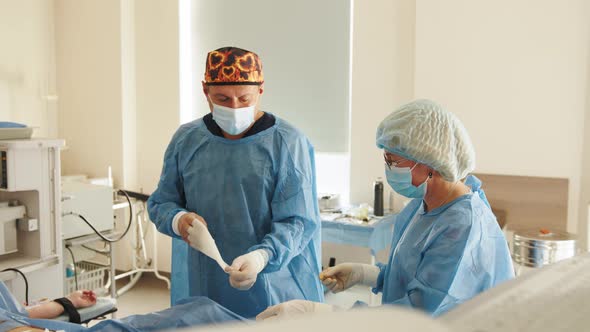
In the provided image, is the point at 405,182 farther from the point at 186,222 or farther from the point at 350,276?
the point at 186,222

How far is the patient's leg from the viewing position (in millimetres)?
1498

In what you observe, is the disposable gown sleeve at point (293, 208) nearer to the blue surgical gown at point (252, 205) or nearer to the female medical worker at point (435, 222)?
the blue surgical gown at point (252, 205)

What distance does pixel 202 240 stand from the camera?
154cm

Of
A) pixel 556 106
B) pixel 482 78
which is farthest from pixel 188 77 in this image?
pixel 556 106

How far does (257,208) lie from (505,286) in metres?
1.39

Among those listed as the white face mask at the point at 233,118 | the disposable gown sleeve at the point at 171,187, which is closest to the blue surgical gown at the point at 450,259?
the white face mask at the point at 233,118

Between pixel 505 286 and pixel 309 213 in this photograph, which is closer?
pixel 505 286

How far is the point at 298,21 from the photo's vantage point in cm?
372

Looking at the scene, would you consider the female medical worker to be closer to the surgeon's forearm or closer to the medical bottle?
the surgeon's forearm

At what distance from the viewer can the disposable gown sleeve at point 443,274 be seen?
1.02m

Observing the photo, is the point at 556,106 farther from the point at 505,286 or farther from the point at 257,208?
the point at 505,286

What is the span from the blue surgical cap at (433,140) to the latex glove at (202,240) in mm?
650

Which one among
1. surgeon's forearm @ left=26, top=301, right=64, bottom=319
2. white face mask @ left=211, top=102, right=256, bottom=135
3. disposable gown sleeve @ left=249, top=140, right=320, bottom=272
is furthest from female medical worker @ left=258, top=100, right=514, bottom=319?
surgeon's forearm @ left=26, top=301, right=64, bottom=319

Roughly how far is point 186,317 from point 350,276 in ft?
1.65
